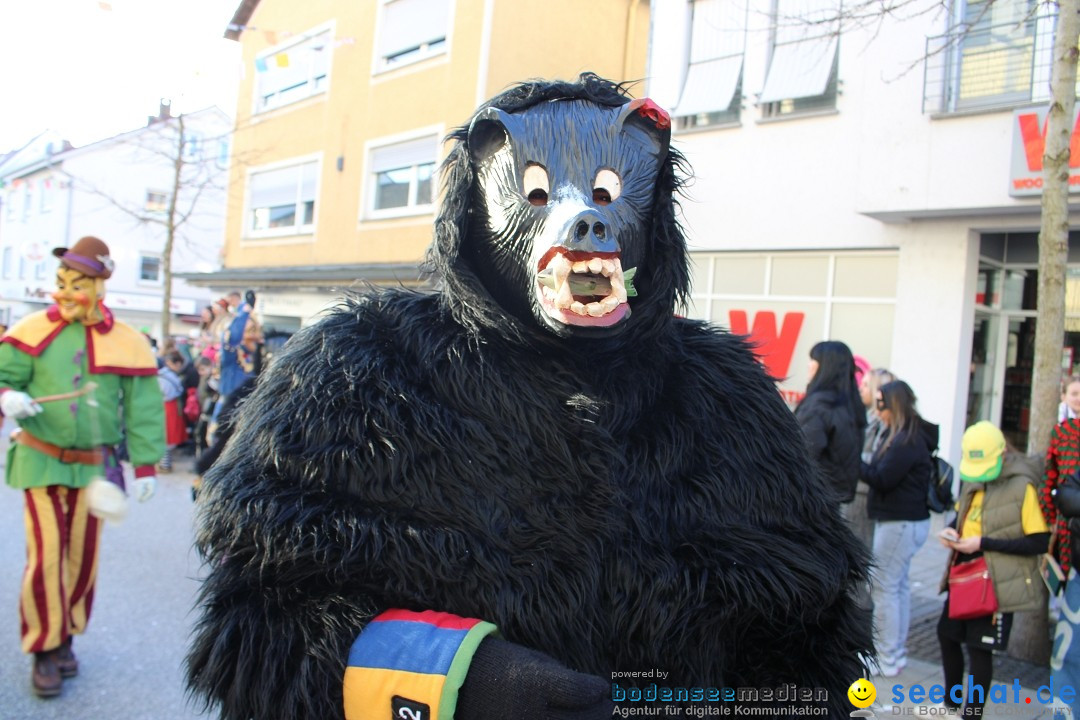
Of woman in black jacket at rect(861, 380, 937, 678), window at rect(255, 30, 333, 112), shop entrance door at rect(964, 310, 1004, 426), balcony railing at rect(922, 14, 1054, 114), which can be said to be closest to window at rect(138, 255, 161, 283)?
window at rect(255, 30, 333, 112)

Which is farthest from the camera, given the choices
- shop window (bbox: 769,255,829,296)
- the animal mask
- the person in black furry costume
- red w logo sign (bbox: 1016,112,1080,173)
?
shop window (bbox: 769,255,829,296)

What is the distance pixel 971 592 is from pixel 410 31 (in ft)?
47.8

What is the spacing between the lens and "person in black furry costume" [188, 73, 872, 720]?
1.31 meters

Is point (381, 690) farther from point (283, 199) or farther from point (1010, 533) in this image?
point (283, 199)

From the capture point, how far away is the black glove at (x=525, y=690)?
3.91ft

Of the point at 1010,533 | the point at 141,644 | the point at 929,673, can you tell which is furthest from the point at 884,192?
the point at 141,644

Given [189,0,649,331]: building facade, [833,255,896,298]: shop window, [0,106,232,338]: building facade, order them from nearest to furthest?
[833,255,896,298]: shop window
[189,0,649,331]: building facade
[0,106,232,338]: building facade

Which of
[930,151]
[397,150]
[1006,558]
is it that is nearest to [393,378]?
[1006,558]

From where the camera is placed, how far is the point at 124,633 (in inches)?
182

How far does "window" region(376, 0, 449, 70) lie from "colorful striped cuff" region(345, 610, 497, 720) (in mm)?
14887

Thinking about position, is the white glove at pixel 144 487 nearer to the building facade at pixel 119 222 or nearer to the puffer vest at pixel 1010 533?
the puffer vest at pixel 1010 533

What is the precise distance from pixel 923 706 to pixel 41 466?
438cm

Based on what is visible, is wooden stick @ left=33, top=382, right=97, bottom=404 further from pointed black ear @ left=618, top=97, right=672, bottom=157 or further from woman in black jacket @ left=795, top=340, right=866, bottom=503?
woman in black jacket @ left=795, top=340, right=866, bottom=503

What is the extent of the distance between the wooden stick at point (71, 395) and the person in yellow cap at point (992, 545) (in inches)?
163
